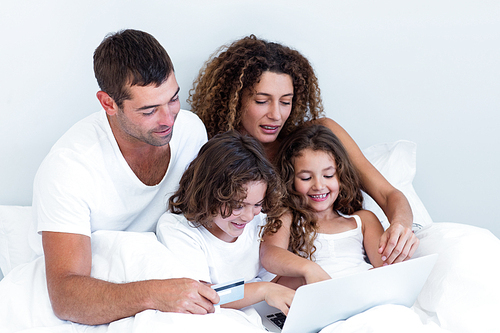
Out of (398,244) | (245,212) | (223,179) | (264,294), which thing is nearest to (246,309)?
(264,294)

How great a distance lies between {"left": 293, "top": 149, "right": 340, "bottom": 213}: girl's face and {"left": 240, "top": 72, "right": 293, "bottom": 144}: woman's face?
0.59 ft

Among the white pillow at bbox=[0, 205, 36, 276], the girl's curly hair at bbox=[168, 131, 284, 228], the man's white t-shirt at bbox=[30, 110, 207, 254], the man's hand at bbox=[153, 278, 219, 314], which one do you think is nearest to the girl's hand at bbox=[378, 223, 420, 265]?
the girl's curly hair at bbox=[168, 131, 284, 228]

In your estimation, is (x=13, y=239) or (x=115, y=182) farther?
(x=13, y=239)

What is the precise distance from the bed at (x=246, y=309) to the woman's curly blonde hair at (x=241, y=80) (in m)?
0.65

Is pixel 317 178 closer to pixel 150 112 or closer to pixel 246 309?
pixel 246 309

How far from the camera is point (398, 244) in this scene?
1.49 m

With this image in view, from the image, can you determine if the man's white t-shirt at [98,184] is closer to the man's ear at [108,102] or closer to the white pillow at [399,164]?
the man's ear at [108,102]

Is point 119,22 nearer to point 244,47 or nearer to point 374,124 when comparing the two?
point 244,47

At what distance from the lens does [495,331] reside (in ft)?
4.14

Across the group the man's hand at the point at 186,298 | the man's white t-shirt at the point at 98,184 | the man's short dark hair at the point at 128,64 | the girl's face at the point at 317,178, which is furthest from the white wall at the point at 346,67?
the man's hand at the point at 186,298

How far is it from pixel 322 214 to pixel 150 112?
78 cm

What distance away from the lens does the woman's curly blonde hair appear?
5.97 feet

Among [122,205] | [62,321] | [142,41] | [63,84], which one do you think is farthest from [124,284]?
[63,84]

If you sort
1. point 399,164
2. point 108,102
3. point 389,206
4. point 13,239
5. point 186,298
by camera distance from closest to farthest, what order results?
1. point 186,298
2. point 108,102
3. point 13,239
4. point 389,206
5. point 399,164
